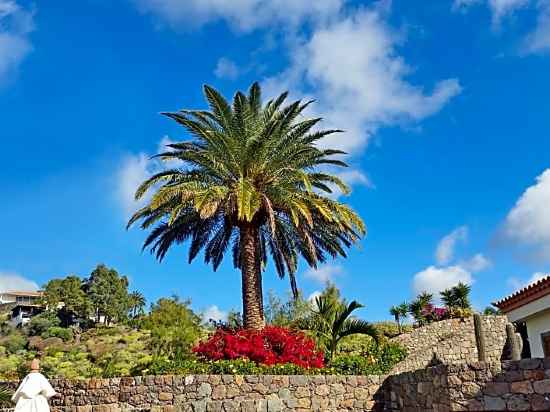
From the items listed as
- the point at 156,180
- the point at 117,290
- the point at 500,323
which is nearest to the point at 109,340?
the point at 156,180

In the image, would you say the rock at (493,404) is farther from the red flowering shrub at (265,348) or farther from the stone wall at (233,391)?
the red flowering shrub at (265,348)

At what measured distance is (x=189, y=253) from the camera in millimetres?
22234

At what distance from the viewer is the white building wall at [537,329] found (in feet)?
49.8

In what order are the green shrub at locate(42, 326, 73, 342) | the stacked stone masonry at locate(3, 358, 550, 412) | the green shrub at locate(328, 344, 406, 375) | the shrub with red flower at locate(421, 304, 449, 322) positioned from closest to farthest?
the stacked stone masonry at locate(3, 358, 550, 412) < the green shrub at locate(328, 344, 406, 375) < the shrub with red flower at locate(421, 304, 449, 322) < the green shrub at locate(42, 326, 73, 342)

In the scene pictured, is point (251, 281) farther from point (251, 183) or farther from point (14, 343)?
point (14, 343)

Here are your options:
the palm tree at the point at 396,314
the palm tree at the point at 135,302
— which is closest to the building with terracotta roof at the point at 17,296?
the palm tree at the point at 135,302

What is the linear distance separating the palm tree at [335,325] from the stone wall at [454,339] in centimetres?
605

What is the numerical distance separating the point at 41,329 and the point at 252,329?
32514mm

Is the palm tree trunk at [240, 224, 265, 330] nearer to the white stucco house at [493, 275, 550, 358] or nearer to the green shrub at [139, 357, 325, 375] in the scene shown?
the green shrub at [139, 357, 325, 375]

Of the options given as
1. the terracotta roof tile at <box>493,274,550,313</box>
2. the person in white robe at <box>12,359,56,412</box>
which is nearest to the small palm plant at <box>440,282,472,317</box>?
the terracotta roof tile at <box>493,274,550,313</box>

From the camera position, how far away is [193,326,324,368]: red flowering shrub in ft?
55.0

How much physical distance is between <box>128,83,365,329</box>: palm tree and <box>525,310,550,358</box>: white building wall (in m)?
6.19

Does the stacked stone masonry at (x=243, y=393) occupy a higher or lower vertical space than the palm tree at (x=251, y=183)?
lower

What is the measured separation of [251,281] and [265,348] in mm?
2943
